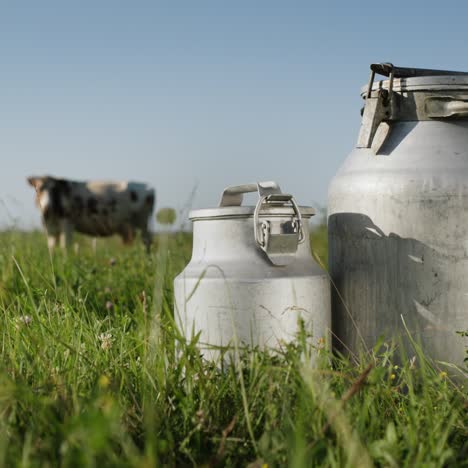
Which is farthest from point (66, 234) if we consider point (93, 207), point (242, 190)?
point (242, 190)

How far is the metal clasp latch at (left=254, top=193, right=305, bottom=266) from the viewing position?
227cm

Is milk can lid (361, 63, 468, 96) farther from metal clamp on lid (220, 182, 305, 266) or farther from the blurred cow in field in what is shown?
the blurred cow in field

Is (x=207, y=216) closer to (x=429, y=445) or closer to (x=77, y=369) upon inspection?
(x=77, y=369)

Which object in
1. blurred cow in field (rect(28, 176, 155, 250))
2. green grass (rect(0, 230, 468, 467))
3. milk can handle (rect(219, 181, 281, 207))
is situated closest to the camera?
green grass (rect(0, 230, 468, 467))

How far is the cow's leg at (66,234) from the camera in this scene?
11.2m

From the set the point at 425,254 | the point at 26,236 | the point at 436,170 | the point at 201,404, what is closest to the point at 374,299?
the point at 425,254

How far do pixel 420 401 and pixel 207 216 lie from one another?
97cm

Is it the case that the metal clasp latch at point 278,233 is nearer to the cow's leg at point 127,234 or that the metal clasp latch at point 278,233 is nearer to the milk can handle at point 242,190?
the milk can handle at point 242,190

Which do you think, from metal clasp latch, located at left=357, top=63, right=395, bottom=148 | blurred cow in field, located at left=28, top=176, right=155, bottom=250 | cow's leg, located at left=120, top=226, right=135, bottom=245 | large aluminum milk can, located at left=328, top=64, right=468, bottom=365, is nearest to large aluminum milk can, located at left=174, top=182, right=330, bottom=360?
large aluminum milk can, located at left=328, top=64, right=468, bottom=365

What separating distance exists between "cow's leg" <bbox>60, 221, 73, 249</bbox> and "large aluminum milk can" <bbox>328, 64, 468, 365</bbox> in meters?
9.16

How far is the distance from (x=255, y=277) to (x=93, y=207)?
9.94 meters

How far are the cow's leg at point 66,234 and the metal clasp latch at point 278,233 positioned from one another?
9260mm

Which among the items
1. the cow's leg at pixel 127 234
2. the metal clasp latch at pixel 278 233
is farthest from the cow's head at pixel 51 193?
the metal clasp latch at pixel 278 233

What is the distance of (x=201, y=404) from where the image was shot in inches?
67.0
